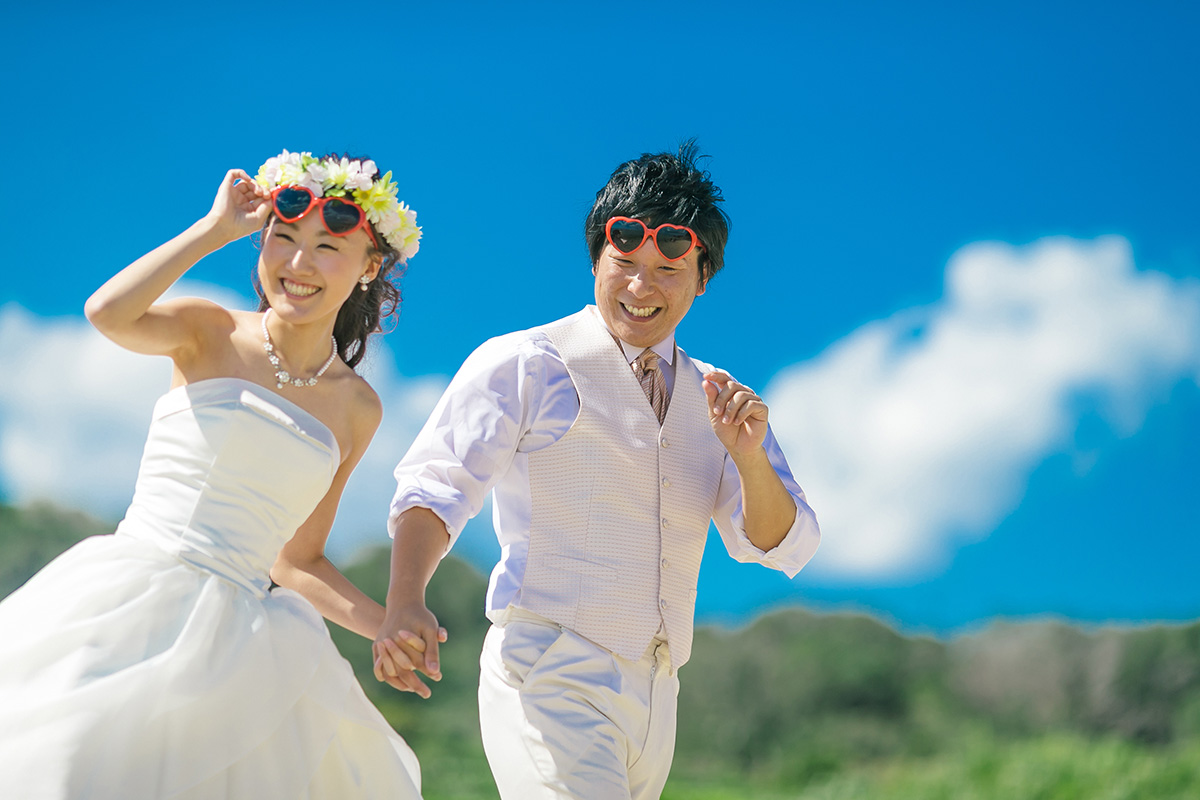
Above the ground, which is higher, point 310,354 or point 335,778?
point 310,354

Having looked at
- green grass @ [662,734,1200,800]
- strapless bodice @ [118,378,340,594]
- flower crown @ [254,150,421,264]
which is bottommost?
strapless bodice @ [118,378,340,594]

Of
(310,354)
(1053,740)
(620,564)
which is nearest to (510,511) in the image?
(620,564)

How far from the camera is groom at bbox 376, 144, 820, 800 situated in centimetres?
249

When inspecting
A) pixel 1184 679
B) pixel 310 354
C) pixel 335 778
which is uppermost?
pixel 1184 679

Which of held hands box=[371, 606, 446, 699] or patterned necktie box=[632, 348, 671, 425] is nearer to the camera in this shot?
held hands box=[371, 606, 446, 699]

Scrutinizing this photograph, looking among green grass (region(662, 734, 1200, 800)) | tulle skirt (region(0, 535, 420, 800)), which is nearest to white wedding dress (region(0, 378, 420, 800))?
tulle skirt (region(0, 535, 420, 800))

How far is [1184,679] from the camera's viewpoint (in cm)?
1302

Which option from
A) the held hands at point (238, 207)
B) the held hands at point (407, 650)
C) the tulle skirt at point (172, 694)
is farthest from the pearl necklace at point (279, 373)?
the held hands at point (407, 650)

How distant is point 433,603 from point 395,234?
11304mm

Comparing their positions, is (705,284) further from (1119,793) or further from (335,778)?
(1119,793)

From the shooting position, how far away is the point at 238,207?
2.52 meters

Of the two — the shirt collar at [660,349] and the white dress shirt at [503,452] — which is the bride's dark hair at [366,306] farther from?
the shirt collar at [660,349]

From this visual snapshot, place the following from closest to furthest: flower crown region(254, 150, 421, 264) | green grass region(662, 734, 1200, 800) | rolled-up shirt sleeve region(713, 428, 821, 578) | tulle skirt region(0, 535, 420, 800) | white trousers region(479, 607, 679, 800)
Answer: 1. tulle skirt region(0, 535, 420, 800)
2. white trousers region(479, 607, 679, 800)
3. flower crown region(254, 150, 421, 264)
4. rolled-up shirt sleeve region(713, 428, 821, 578)
5. green grass region(662, 734, 1200, 800)

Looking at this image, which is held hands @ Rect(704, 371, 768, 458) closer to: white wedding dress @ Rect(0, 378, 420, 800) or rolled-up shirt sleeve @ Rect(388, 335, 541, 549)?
rolled-up shirt sleeve @ Rect(388, 335, 541, 549)
